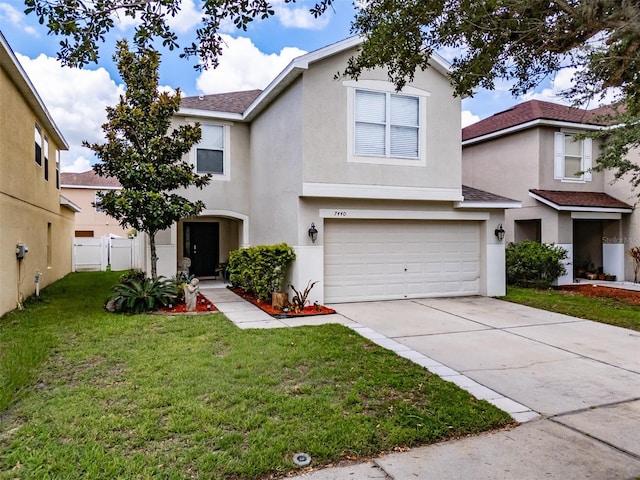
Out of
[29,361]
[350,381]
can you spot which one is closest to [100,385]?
[29,361]

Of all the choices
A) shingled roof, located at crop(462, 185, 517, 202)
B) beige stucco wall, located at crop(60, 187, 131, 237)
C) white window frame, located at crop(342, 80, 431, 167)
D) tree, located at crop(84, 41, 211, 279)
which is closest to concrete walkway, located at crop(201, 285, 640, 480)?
tree, located at crop(84, 41, 211, 279)

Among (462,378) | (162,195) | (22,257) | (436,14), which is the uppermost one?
(436,14)

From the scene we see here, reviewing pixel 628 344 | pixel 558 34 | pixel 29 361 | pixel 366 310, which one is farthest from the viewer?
pixel 366 310

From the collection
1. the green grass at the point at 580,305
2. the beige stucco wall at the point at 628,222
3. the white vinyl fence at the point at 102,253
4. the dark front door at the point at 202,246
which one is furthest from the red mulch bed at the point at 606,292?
the white vinyl fence at the point at 102,253

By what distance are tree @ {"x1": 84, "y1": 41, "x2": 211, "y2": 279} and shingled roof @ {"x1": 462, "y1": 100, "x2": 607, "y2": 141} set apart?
11.9 metres

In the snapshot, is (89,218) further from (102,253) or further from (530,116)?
(530,116)

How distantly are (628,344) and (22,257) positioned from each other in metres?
12.8

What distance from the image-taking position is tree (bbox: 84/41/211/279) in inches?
401

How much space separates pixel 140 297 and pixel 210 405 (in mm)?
6144

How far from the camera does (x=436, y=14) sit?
16.2 feet

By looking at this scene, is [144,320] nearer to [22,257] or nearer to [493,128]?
[22,257]

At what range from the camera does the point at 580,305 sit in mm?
11180

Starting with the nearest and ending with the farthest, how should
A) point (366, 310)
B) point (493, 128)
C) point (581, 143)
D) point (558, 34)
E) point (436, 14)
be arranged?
1. point (558, 34)
2. point (436, 14)
3. point (366, 310)
4. point (581, 143)
5. point (493, 128)

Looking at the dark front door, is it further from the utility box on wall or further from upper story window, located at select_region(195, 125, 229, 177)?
the utility box on wall
